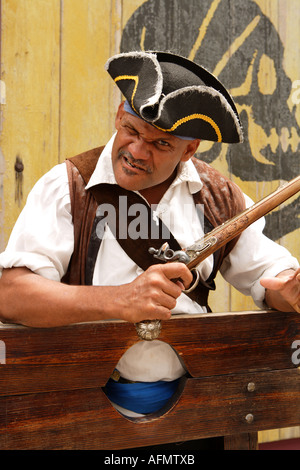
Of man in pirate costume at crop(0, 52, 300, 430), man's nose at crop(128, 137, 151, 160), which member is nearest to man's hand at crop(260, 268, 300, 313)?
man in pirate costume at crop(0, 52, 300, 430)

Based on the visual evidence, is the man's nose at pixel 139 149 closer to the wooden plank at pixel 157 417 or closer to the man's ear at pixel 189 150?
the man's ear at pixel 189 150

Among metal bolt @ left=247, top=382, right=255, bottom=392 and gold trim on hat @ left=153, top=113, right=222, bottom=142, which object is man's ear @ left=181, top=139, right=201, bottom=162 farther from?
metal bolt @ left=247, top=382, right=255, bottom=392

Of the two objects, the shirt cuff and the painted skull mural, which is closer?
the shirt cuff

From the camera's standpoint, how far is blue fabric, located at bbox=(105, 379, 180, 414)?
5.90ft

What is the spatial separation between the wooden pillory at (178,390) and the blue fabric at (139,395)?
7 centimetres

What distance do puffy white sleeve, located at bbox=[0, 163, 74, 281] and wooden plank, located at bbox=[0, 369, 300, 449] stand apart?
1.21 feet

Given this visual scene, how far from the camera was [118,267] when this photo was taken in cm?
182

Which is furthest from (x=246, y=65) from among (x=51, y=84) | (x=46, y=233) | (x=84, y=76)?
(x=46, y=233)

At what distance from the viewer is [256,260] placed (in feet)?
6.74

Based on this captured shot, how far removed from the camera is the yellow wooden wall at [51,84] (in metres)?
2.33

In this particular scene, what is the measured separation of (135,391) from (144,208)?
1.91 ft

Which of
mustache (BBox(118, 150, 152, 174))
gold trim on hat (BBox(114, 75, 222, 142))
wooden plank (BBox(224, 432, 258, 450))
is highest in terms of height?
gold trim on hat (BBox(114, 75, 222, 142))

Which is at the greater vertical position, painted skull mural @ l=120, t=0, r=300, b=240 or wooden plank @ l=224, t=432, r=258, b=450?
painted skull mural @ l=120, t=0, r=300, b=240
